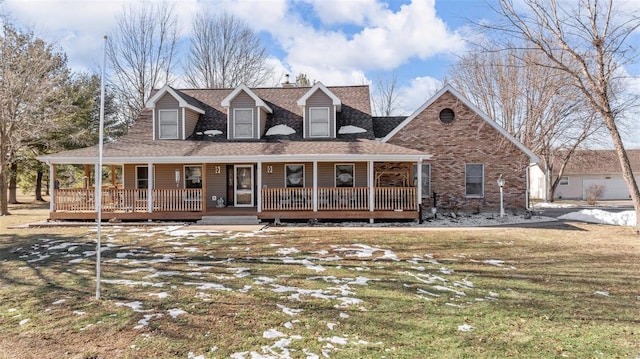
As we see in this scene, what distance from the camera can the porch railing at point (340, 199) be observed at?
14359 mm

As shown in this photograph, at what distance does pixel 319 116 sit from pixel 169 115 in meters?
7.20

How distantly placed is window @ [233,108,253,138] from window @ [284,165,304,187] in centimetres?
268

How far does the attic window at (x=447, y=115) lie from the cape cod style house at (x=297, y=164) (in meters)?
0.05

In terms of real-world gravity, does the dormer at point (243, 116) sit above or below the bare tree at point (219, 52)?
below

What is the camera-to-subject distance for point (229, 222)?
14.0 metres

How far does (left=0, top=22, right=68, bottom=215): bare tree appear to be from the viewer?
17.2 meters

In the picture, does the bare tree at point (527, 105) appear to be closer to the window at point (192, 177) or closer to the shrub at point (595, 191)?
the shrub at point (595, 191)

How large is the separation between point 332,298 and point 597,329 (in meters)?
3.47

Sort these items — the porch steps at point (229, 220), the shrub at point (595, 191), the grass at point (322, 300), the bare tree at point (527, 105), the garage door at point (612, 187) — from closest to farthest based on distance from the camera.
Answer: the grass at point (322, 300) < the porch steps at point (229, 220) < the bare tree at point (527, 105) < the shrub at point (595, 191) < the garage door at point (612, 187)

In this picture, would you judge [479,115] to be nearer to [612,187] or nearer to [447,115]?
[447,115]

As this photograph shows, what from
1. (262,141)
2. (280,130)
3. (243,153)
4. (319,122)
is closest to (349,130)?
(319,122)

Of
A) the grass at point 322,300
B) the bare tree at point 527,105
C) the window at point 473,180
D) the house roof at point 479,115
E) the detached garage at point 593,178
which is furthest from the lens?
the detached garage at point 593,178

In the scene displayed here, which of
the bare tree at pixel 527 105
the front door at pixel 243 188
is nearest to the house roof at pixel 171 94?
the front door at pixel 243 188

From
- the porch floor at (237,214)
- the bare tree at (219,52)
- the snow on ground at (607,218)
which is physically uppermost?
the bare tree at (219,52)
